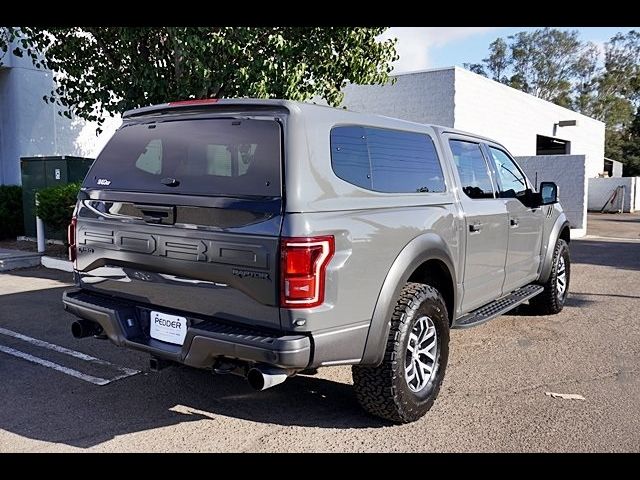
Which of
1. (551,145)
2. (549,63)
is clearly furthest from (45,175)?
(549,63)

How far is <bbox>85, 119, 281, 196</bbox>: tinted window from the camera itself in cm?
329

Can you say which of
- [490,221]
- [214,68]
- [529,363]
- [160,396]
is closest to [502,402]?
[529,363]

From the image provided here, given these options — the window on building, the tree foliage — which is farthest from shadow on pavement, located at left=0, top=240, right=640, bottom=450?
the tree foliage

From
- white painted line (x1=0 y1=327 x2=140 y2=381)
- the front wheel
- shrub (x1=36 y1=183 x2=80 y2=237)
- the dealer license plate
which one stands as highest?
shrub (x1=36 y1=183 x2=80 y2=237)

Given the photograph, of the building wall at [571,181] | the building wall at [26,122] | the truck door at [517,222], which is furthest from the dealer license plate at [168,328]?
the building wall at [571,181]

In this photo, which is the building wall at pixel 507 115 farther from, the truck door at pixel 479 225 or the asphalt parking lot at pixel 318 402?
the asphalt parking lot at pixel 318 402

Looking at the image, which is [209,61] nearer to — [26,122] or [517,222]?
[517,222]

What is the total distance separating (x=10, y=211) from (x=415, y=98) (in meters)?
11.0

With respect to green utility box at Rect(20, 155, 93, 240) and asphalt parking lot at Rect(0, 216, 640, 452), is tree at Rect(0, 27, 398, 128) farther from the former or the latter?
asphalt parking lot at Rect(0, 216, 640, 452)

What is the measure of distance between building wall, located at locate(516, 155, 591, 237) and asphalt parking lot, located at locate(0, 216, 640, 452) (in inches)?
418

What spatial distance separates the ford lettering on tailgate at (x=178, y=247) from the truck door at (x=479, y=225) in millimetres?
2121

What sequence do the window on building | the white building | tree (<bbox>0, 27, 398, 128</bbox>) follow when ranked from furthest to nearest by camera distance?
the window on building < the white building < tree (<bbox>0, 27, 398, 128</bbox>)

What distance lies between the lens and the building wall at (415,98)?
646 inches

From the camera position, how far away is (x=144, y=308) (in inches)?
143
